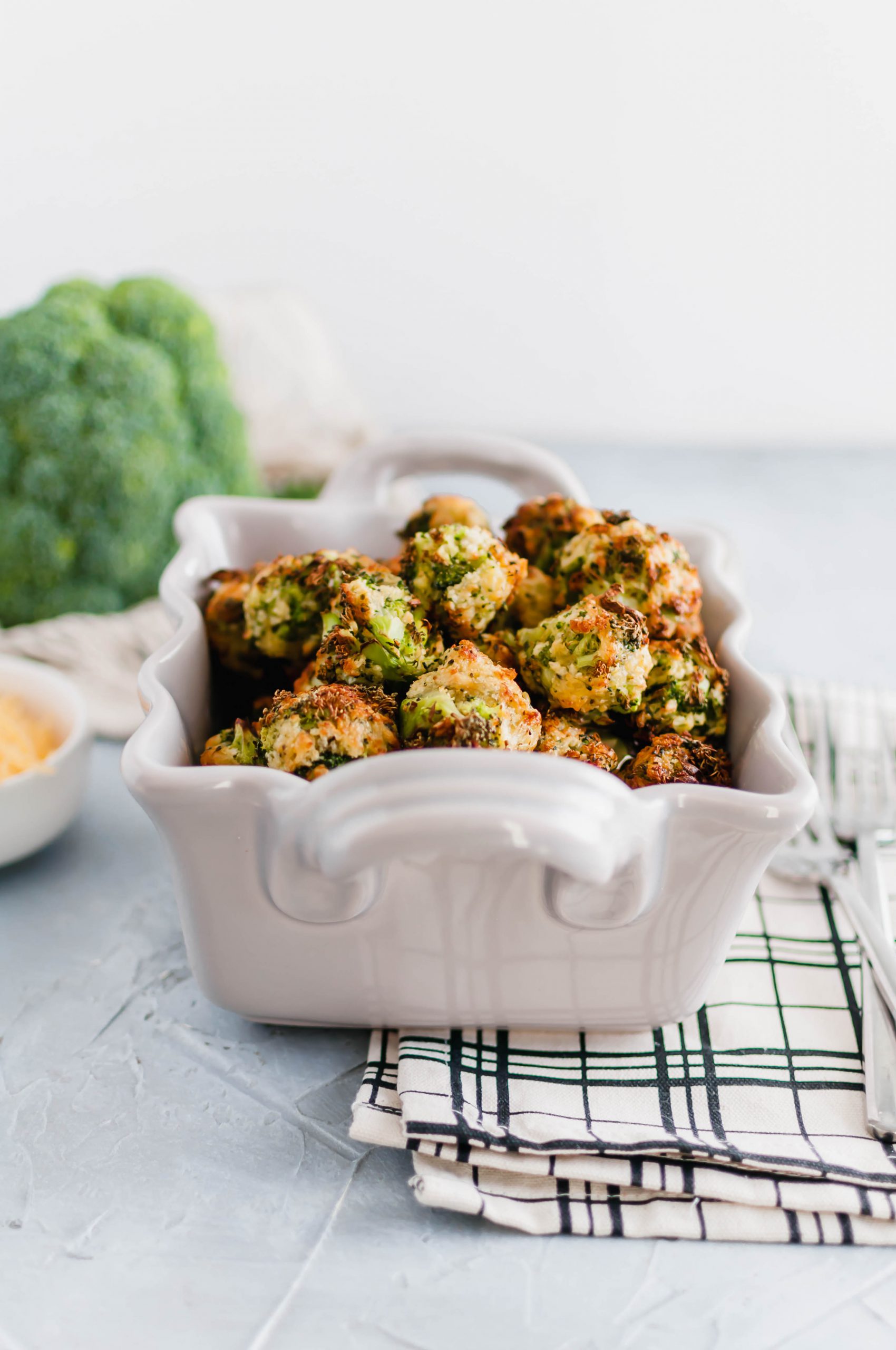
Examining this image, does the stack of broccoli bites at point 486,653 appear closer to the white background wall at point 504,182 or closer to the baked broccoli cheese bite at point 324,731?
the baked broccoli cheese bite at point 324,731

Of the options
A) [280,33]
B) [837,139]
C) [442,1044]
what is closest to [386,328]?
[280,33]

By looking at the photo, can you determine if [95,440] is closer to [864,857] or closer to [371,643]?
[371,643]

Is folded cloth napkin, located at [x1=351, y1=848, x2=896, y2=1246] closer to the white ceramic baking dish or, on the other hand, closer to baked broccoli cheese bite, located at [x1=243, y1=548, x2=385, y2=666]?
the white ceramic baking dish

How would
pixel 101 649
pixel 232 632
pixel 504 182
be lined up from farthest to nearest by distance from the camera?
pixel 504 182
pixel 101 649
pixel 232 632

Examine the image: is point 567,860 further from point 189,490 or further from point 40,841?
point 189,490

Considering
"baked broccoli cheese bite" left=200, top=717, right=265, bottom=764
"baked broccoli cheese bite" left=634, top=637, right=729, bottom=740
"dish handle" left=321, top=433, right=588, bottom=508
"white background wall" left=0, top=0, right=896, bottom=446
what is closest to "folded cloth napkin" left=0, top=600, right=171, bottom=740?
"dish handle" left=321, top=433, right=588, bottom=508

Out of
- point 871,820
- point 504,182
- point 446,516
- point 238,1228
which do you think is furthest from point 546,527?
point 504,182
